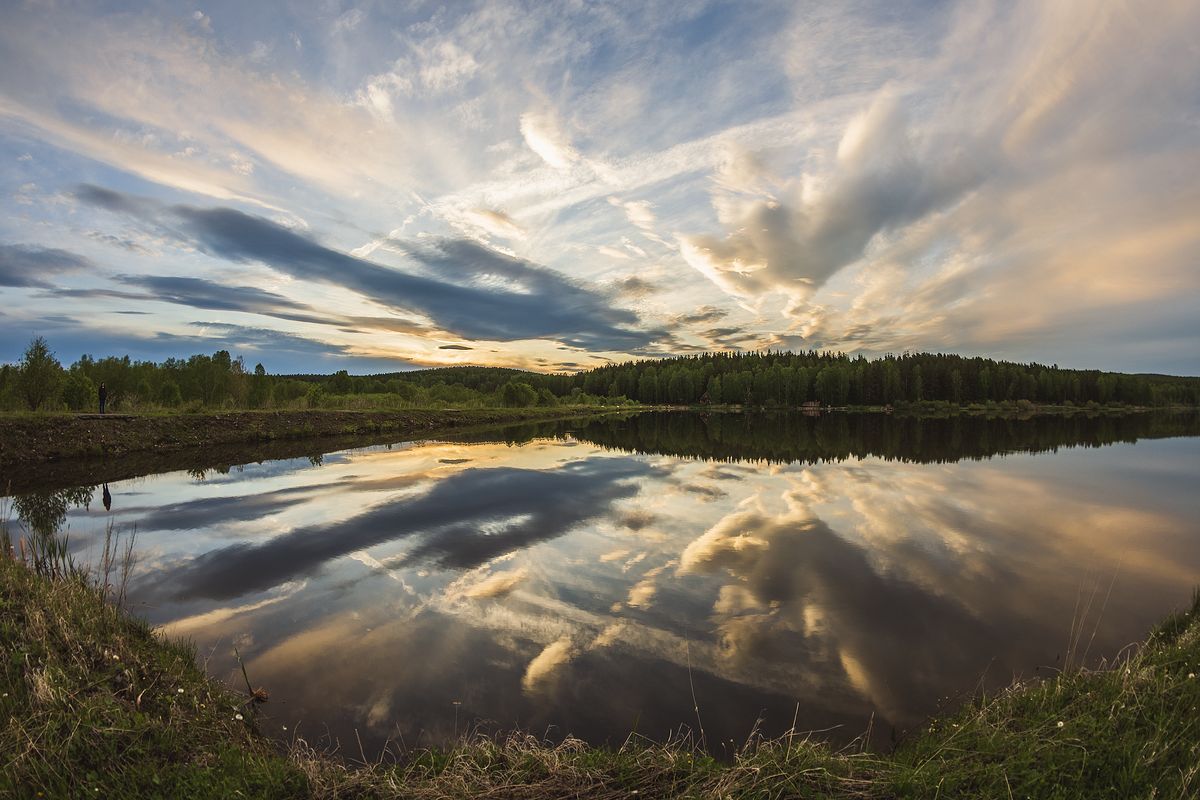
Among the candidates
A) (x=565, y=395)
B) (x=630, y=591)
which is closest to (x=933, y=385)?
(x=565, y=395)

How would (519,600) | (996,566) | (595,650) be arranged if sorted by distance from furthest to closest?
(996,566)
(519,600)
(595,650)

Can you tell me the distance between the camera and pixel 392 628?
319 inches

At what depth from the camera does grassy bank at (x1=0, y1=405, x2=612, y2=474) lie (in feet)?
77.8

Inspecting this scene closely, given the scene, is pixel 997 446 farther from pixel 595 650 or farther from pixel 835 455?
pixel 595 650

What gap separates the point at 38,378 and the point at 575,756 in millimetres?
40851

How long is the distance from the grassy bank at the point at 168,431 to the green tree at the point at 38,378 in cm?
517

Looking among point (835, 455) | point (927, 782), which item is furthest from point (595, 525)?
point (835, 455)

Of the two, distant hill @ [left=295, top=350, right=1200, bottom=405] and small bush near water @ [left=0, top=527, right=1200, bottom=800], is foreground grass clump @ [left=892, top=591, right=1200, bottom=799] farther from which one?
distant hill @ [left=295, top=350, right=1200, bottom=405]

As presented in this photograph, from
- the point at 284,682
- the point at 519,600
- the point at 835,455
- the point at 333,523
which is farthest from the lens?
the point at 835,455

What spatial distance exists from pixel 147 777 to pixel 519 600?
556 cm

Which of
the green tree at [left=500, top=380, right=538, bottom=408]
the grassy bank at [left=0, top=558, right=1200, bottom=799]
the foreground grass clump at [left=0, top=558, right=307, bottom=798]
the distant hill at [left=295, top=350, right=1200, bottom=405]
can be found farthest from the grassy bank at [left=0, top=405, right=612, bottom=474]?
the distant hill at [left=295, top=350, right=1200, bottom=405]

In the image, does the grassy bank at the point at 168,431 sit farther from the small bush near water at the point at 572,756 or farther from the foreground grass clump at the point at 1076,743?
the foreground grass clump at the point at 1076,743

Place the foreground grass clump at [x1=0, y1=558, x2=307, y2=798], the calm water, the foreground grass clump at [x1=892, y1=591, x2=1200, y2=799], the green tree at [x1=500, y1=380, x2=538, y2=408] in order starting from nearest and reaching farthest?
the foreground grass clump at [x1=892, y1=591, x2=1200, y2=799] → the foreground grass clump at [x1=0, y1=558, x2=307, y2=798] → the calm water → the green tree at [x1=500, y1=380, x2=538, y2=408]

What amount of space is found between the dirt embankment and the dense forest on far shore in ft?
17.1
